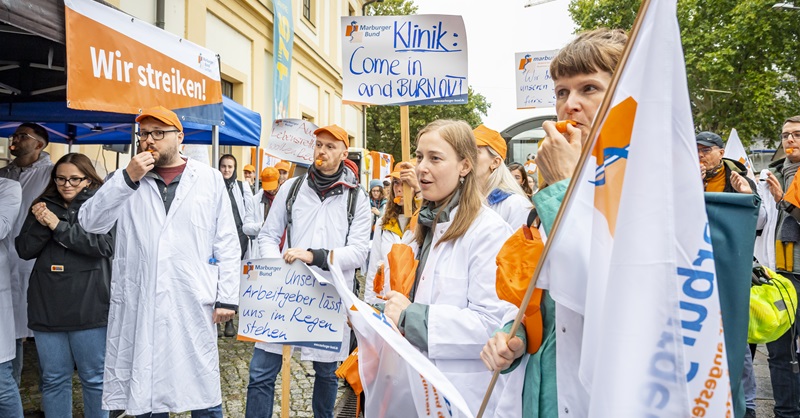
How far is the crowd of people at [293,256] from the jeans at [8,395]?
0.01 metres

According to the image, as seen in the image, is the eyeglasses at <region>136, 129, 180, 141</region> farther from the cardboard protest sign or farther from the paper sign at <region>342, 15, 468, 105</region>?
the paper sign at <region>342, 15, 468, 105</region>

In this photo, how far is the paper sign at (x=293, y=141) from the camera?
8.27 m

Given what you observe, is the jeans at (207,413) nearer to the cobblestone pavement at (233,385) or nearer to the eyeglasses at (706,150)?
the cobblestone pavement at (233,385)

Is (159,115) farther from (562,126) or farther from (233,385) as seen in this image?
(233,385)

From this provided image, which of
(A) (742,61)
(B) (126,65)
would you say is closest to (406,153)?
(B) (126,65)

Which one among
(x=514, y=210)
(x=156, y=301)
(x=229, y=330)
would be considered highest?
(x=514, y=210)

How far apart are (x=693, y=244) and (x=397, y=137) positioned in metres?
32.3

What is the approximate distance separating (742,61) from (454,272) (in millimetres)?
27126

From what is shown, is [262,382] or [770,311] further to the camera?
[262,382]

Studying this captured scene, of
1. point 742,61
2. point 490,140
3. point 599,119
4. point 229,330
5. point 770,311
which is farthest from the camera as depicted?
point 742,61

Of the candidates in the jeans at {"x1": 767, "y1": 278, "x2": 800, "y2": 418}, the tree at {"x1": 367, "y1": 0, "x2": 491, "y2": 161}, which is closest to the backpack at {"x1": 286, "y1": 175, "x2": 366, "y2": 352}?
the jeans at {"x1": 767, "y1": 278, "x2": 800, "y2": 418}

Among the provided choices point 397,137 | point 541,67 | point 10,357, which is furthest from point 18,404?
point 397,137

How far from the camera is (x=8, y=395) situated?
3.41 meters

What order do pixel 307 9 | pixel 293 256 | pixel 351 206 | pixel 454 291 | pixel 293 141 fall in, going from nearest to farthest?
pixel 454 291
pixel 293 256
pixel 351 206
pixel 293 141
pixel 307 9
